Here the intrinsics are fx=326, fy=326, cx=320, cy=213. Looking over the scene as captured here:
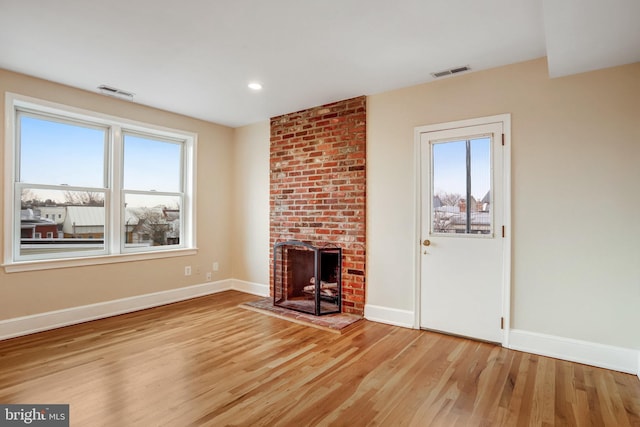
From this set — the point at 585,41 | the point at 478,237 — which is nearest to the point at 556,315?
the point at 478,237

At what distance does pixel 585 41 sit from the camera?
88.0 inches

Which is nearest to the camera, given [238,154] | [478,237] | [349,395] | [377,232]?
[349,395]

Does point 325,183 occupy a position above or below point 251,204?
above

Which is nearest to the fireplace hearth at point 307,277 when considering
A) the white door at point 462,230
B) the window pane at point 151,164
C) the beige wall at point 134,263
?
the white door at point 462,230

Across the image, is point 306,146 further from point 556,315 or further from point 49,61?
point 556,315

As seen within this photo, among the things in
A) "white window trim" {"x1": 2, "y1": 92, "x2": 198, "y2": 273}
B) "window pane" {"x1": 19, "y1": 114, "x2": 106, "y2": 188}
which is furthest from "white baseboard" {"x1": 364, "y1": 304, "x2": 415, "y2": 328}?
"window pane" {"x1": 19, "y1": 114, "x2": 106, "y2": 188}

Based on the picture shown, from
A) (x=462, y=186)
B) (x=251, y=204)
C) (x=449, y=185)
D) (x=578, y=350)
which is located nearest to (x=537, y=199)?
(x=462, y=186)

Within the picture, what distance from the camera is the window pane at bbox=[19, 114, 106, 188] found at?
3377 mm

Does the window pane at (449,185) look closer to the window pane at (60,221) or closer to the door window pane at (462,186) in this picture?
the door window pane at (462,186)

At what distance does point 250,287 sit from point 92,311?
2.00 meters

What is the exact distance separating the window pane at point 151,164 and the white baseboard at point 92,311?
1.41 meters

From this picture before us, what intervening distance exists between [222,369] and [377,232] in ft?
6.93

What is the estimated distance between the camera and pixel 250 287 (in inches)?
197

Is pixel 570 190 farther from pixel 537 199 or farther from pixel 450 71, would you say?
pixel 450 71
